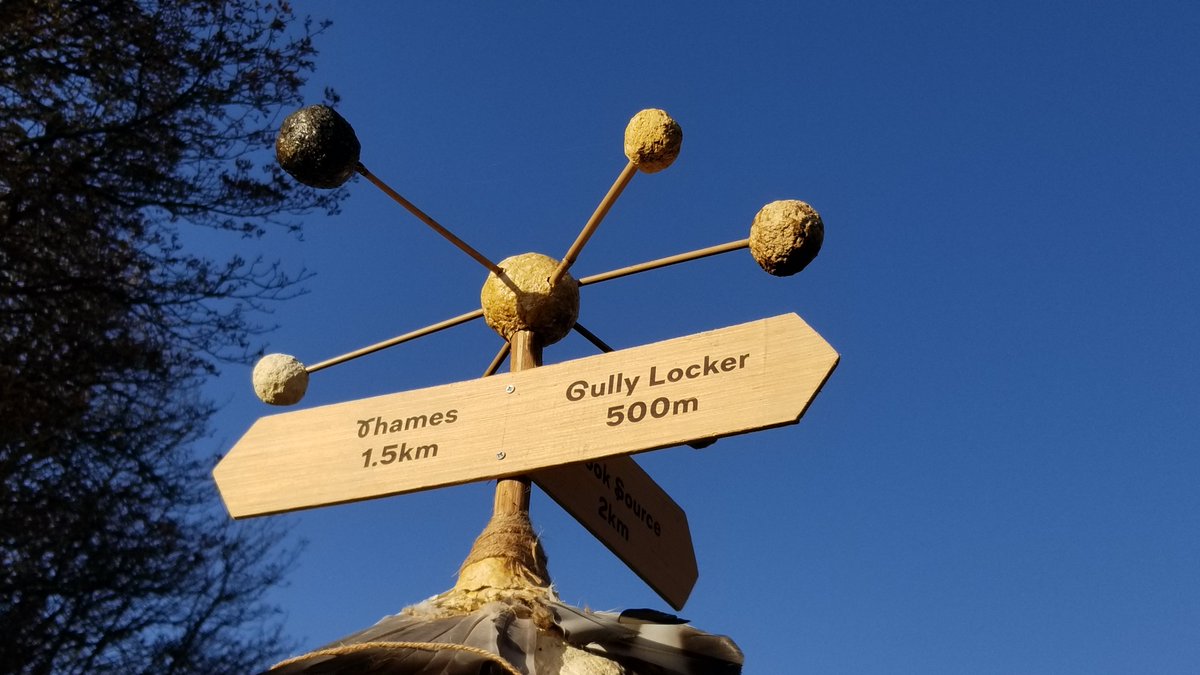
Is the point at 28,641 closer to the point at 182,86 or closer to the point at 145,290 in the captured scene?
the point at 145,290

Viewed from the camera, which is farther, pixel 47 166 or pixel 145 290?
pixel 145 290

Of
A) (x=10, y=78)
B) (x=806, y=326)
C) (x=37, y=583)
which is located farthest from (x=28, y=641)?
(x=806, y=326)

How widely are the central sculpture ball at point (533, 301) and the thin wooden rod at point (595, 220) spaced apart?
26 millimetres

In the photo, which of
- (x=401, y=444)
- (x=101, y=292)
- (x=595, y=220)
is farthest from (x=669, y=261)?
(x=101, y=292)

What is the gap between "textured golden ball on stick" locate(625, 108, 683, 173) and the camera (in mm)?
2049

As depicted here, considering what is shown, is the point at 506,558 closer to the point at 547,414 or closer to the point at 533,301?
the point at 547,414

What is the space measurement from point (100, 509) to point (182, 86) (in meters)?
1.94

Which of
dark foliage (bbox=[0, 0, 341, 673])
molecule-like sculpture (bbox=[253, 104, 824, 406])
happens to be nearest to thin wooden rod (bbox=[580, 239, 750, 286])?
molecule-like sculpture (bbox=[253, 104, 824, 406])

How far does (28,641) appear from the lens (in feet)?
17.5

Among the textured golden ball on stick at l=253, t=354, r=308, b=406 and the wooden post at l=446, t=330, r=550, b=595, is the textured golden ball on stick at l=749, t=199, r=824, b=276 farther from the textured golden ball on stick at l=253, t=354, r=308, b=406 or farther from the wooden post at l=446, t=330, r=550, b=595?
the textured golden ball on stick at l=253, t=354, r=308, b=406

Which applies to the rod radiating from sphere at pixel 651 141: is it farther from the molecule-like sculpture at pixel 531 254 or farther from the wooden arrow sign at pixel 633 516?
the wooden arrow sign at pixel 633 516

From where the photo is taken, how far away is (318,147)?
7.02ft

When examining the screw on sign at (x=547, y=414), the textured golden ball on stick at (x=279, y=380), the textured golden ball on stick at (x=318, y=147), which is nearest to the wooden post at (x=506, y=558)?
the screw on sign at (x=547, y=414)

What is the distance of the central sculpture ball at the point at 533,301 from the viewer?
2316 mm
